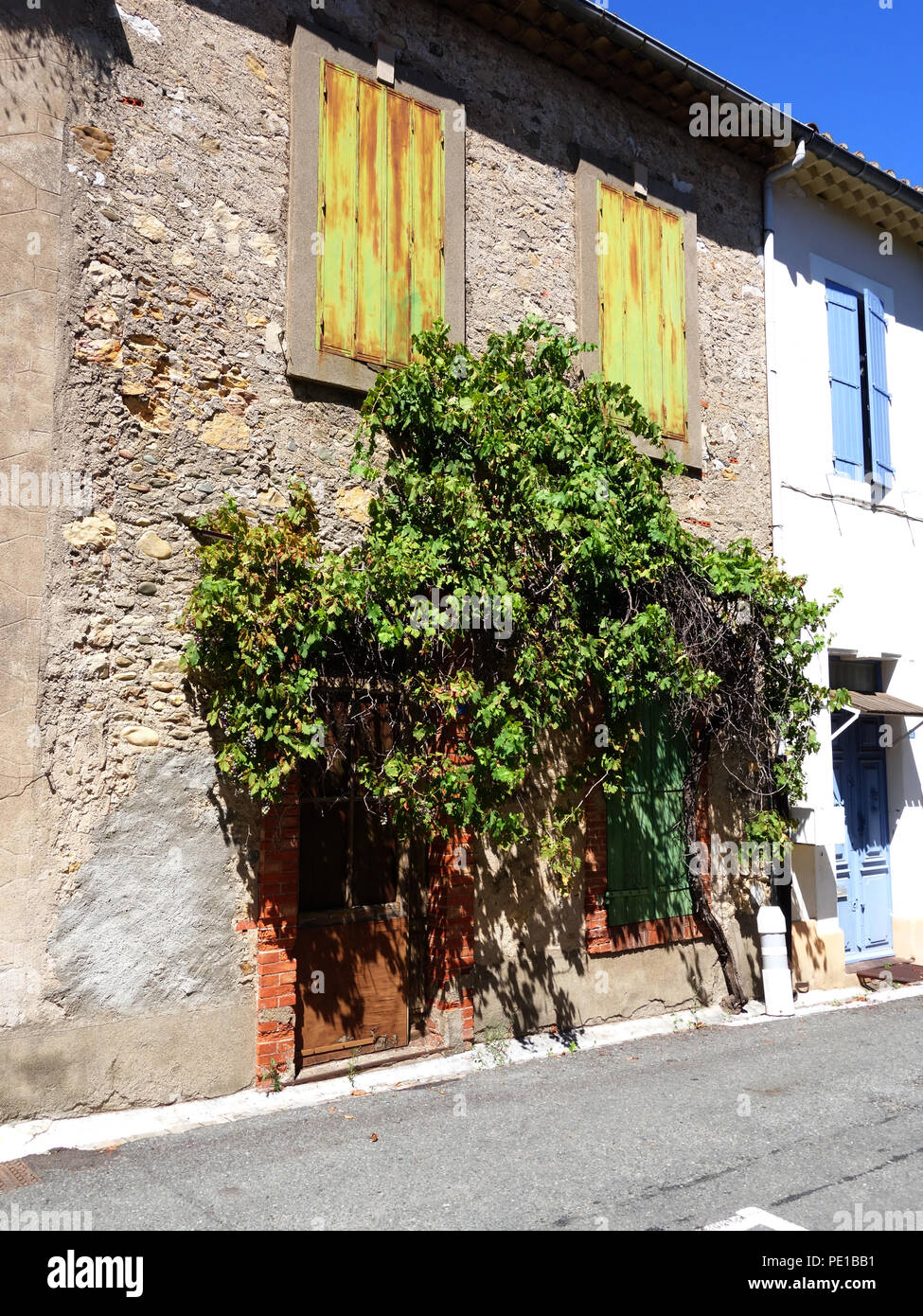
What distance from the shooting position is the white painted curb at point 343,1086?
4.61 m

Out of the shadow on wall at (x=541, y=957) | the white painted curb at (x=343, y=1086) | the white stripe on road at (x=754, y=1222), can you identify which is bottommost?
the white stripe on road at (x=754, y=1222)

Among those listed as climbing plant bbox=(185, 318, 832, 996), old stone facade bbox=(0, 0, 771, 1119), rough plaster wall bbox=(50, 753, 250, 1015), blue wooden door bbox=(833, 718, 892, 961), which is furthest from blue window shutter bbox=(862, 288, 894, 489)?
rough plaster wall bbox=(50, 753, 250, 1015)

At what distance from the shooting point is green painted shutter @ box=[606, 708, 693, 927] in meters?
7.11

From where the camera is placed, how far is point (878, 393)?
9.41m

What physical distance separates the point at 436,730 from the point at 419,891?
125 cm

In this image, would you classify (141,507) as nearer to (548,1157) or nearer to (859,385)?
(548,1157)

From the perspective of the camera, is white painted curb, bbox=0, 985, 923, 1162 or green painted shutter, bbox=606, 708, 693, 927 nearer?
white painted curb, bbox=0, 985, 923, 1162

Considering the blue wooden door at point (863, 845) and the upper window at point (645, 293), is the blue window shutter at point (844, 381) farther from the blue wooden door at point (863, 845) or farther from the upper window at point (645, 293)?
the blue wooden door at point (863, 845)

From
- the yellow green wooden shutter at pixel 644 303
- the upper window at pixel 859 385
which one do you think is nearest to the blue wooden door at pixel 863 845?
the upper window at pixel 859 385

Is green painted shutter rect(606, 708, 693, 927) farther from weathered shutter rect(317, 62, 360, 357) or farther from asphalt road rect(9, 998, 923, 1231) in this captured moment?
weathered shutter rect(317, 62, 360, 357)

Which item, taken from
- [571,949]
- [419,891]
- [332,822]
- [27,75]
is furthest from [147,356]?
[571,949]

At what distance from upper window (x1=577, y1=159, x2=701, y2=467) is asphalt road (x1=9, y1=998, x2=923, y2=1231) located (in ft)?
15.1

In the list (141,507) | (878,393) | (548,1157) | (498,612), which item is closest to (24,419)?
(141,507)

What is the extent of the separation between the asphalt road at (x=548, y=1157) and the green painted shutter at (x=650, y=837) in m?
1.24
